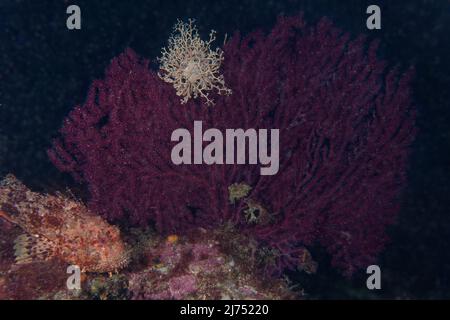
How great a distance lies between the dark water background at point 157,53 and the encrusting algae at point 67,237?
6.00ft

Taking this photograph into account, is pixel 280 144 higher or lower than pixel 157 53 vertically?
lower

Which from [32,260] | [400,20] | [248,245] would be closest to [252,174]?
[248,245]

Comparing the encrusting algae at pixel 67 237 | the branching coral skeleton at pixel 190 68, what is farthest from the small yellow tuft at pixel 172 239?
the branching coral skeleton at pixel 190 68

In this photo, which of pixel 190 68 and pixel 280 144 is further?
pixel 280 144

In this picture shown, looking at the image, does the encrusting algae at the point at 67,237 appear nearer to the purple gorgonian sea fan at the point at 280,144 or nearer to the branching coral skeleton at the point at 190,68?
the purple gorgonian sea fan at the point at 280,144

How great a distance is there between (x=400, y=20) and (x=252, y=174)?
6135 millimetres

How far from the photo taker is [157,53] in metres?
7.59

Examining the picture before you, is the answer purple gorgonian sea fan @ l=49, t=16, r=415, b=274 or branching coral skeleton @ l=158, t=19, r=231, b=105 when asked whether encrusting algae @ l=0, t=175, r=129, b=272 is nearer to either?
purple gorgonian sea fan @ l=49, t=16, r=415, b=274

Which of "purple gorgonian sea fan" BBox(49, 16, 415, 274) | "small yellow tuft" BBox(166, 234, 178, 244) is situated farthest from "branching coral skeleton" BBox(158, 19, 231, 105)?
"small yellow tuft" BBox(166, 234, 178, 244)

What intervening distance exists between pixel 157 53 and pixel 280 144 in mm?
4186

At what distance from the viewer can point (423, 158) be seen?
8.54 meters

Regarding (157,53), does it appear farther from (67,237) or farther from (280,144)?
(67,237)

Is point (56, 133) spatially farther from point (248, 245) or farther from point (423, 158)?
point (423, 158)

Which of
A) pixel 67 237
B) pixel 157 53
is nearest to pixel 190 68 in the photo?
pixel 67 237
